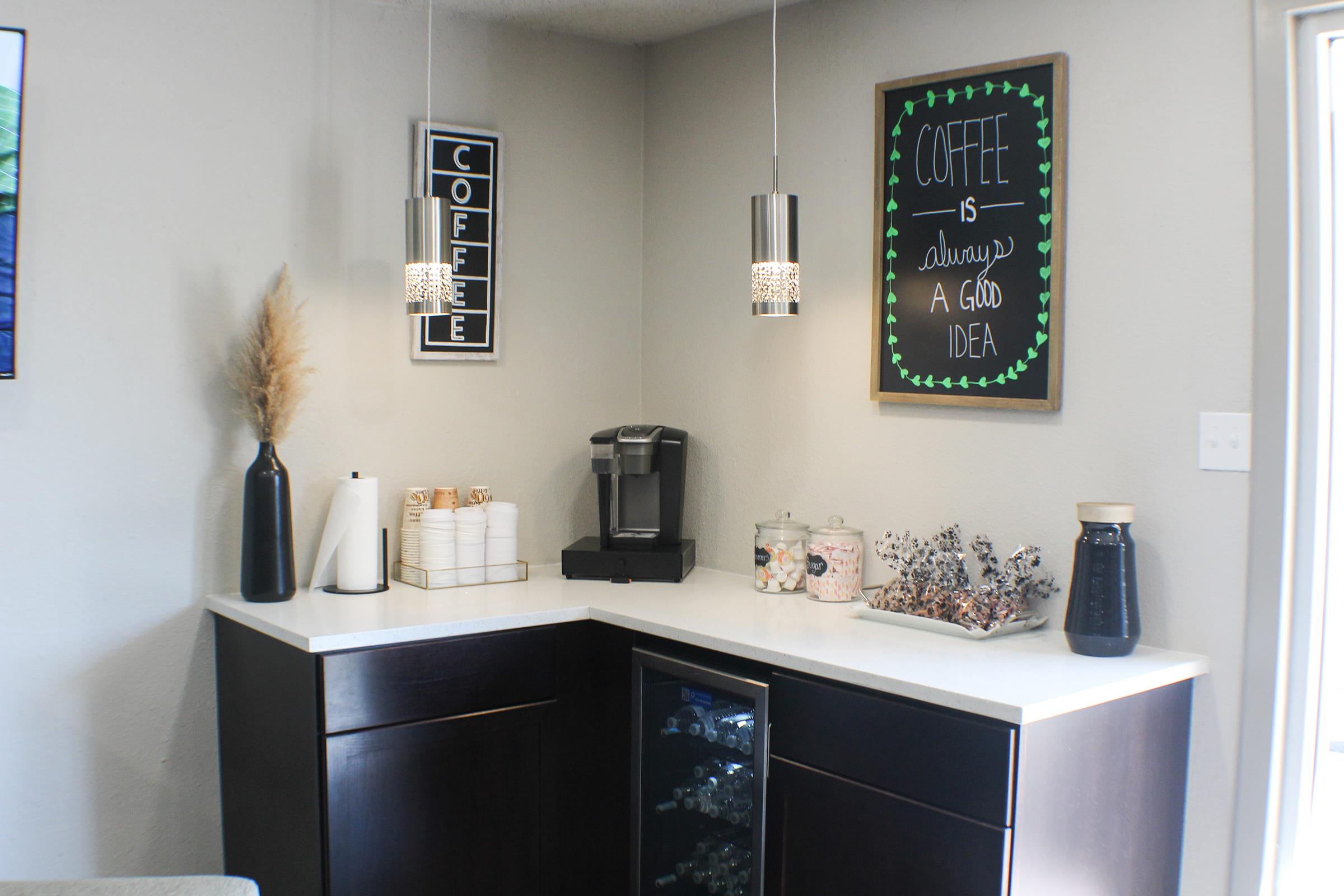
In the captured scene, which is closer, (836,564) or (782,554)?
(836,564)

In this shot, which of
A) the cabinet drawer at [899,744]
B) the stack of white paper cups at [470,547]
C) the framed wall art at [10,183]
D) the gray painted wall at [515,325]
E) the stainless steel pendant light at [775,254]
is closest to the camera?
the cabinet drawer at [899,744]

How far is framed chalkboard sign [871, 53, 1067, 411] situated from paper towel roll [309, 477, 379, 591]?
1.22 metres

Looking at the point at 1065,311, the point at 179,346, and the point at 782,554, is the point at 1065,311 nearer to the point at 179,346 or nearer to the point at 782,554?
the point at 782,554

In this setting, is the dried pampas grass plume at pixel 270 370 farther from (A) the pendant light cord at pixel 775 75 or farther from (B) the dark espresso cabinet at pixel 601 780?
(A) the pendant light cord at pixel 775 75

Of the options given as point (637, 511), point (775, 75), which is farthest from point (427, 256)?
point (775, 75)

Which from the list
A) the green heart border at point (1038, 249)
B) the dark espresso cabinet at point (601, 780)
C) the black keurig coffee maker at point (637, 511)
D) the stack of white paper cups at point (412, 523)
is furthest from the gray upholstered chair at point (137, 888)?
the green heart border at point (1038, 249)

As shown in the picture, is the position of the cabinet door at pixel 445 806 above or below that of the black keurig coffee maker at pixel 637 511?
below

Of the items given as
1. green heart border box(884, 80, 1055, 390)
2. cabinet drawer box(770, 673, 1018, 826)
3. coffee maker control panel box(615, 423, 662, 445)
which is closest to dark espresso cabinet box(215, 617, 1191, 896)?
cabinet drawer box(770, 673, 1018, 826)

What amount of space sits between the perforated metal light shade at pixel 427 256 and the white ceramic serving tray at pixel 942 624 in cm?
115

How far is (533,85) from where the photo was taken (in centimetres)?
302

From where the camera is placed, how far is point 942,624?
220cm

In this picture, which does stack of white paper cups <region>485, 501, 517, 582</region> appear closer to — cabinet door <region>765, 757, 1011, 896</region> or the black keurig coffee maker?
the black keurig coffee maker

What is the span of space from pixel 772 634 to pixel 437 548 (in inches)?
35.7

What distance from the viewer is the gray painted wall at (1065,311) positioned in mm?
2025
